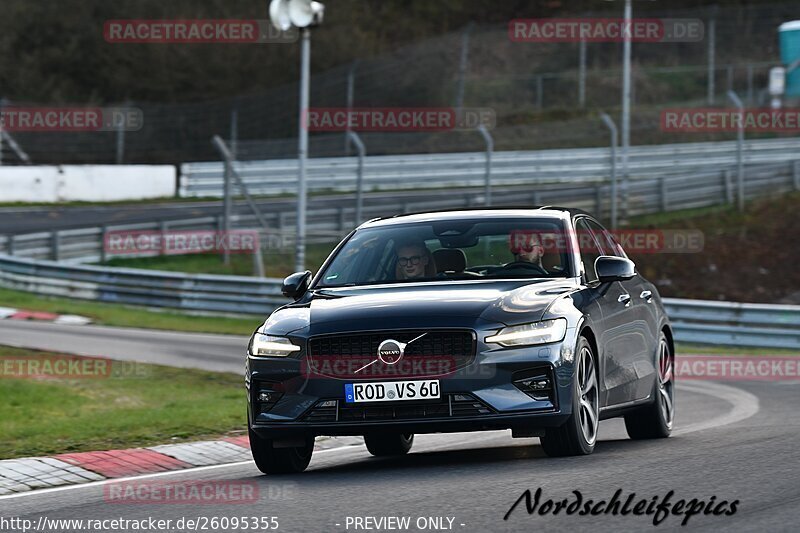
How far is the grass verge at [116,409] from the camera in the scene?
429 inches

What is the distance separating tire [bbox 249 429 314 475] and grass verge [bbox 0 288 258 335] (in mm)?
15456

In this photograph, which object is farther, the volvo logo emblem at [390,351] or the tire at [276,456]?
the tire at [276,456]

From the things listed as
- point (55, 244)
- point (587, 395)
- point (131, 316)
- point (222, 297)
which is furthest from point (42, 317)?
point (587, 395)

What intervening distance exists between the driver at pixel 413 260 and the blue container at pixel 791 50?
1492 inches

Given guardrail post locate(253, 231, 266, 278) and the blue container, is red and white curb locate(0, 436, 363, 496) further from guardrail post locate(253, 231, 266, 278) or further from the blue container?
the blue container

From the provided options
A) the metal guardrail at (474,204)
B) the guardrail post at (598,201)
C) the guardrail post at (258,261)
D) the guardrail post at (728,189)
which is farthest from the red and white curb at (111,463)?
the guardrail post at (728,189)

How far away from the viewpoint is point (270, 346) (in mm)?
8617

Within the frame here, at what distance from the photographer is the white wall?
40719 millimetres

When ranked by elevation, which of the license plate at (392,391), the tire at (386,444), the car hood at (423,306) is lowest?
the tire at (386,444)

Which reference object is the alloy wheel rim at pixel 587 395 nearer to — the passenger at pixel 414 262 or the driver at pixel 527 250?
the driver at pixel 527 250

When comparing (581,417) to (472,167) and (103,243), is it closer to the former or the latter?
(103,243)

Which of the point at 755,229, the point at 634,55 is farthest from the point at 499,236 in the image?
the point at 634,55

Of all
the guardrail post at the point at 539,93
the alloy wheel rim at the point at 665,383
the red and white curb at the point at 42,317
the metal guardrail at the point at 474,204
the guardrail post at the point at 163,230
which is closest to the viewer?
the alloy wheel rim at the point at 665,383

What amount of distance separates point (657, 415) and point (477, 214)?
1.99 meters
